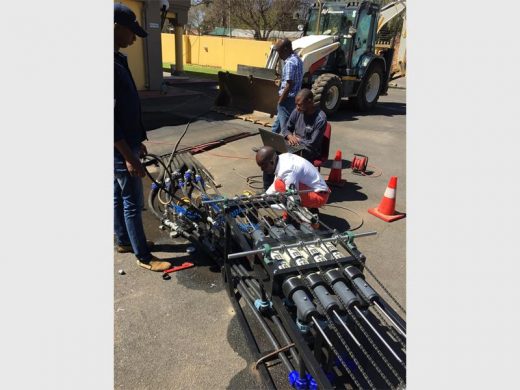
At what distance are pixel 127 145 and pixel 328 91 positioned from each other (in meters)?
7.90

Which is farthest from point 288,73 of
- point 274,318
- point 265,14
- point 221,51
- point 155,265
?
point 265,14

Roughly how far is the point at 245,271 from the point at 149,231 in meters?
1.66

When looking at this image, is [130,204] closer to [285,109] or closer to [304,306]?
[304,306]

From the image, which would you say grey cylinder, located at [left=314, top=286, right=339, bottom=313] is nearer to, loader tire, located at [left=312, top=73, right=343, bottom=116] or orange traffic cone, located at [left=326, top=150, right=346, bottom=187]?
orange traffic cone, located at [left=326, top=150, right=346, bottom=187]

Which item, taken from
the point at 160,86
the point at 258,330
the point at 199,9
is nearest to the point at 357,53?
the point at 160,86

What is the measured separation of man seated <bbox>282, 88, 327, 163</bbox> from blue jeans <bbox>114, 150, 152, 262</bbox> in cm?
224

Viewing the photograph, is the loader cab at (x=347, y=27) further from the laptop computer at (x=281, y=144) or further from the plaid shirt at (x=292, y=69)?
the laptop computer at (x=281, y=144)

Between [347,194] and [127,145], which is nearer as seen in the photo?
[127,145]

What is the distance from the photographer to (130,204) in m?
3.32

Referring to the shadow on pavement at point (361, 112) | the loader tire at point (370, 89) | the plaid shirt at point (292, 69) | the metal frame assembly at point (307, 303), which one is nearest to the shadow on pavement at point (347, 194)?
the plaid shirt at point (292, 69)

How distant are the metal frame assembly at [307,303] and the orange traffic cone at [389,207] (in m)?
1.78

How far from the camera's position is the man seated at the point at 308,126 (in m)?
4.68

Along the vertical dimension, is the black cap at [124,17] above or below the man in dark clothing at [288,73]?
above

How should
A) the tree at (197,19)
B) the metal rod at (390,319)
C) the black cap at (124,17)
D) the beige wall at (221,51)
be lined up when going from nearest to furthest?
the metal rod at (390,319)
the black cap at (124,17)
the beige wall at (221,51)
the tree at (197,19)
